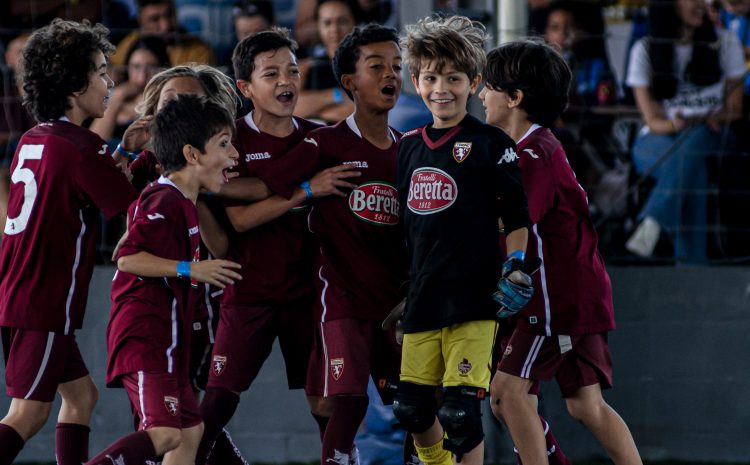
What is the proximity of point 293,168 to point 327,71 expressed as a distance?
5.91ft

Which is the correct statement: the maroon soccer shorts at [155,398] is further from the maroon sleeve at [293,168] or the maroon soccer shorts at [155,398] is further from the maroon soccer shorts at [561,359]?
the maroon soccer shorts at [561,359]

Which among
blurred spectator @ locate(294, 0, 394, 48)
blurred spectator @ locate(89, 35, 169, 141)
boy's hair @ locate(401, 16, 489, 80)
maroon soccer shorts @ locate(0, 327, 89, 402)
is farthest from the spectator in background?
maroon soccer shorts @ locate(0, 327, 89, 402)

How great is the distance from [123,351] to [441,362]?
1.13 metres

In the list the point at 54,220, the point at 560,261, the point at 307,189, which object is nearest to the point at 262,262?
the point at 307,189

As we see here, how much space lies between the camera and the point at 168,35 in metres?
6.37

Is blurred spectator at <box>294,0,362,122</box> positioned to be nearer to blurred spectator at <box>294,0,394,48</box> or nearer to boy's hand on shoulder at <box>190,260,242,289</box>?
blurred spectator at <box>294,0,394,48</box>

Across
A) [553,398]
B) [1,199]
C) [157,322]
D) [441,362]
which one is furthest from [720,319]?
[1,199]

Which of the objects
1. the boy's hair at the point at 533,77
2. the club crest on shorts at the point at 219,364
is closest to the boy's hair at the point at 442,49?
the boy's hair at the point at 533,77

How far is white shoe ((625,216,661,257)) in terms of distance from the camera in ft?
20.2

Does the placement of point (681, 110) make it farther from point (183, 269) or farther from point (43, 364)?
point (43, 364)

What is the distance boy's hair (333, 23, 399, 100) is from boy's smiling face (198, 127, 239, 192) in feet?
2.35

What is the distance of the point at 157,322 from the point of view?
4.02 metres

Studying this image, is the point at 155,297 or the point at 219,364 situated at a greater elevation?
the point at 155,297

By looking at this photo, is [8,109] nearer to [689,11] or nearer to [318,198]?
[318,198]
